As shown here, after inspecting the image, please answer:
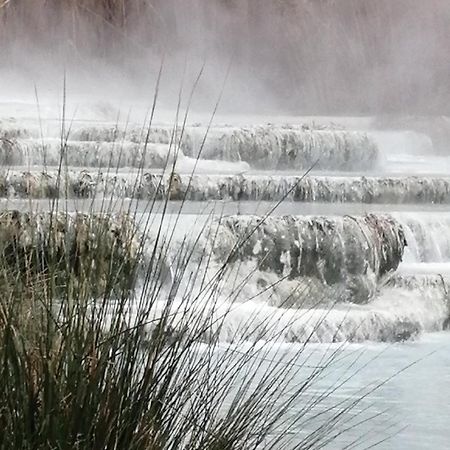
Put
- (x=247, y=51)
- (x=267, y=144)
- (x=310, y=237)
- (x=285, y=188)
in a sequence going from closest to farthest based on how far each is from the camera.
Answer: (x=310, y=237) < (x=285, y=188) < (x=267, y=144) < (x=247, y=51)

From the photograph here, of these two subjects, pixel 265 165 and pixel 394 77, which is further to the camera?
pixel 394 77

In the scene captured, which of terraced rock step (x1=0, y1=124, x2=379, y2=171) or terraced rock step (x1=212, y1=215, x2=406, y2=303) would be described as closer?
terraced rock step (x1=212, y1=215, x2=406, y2=303)

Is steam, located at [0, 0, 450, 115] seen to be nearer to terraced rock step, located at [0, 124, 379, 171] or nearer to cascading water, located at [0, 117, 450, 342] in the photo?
terraced rock step, located at [0, 124, 379, 171]

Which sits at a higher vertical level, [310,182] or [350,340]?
[310,182]

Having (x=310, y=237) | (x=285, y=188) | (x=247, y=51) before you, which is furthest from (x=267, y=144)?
(x=247, y=51)

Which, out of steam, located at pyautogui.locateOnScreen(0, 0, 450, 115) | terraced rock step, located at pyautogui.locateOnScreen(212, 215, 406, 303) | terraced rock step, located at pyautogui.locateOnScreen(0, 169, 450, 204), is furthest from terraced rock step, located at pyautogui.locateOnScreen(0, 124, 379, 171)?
steam, located at pyautogui.locateOnScreen(0, 0, 450, 115)

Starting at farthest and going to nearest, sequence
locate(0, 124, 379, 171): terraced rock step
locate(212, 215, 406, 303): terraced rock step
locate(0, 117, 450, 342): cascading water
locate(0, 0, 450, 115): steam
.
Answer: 1. locate(0, 0, 450, 115): steam
2. locate(0, 124, 379, 171): terraced rock step
3. locate(212, 215, 406, 303): terraced rock step
4. locate(0, 117, 450, 342): cascading water

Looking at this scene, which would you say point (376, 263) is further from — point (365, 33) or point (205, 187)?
point (365, 33)

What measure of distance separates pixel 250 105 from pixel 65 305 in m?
12.6

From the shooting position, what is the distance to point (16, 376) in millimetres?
1980

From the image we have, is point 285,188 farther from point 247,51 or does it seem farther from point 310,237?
point 247,51

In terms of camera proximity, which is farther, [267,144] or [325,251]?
[267,144]

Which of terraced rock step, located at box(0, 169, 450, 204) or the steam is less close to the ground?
the steam

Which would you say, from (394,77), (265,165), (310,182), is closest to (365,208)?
→ (310,182)
